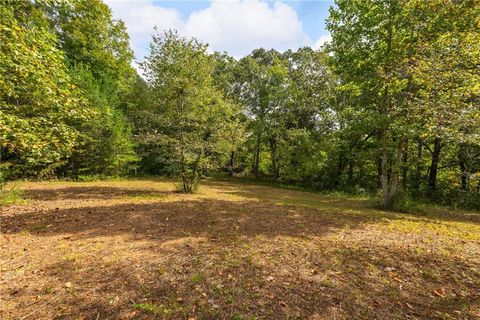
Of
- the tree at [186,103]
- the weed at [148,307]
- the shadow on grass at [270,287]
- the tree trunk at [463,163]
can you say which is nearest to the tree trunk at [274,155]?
the tree at [186,103]

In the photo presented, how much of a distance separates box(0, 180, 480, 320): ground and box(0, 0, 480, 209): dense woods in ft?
7.48

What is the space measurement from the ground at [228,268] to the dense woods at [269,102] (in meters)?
2.28

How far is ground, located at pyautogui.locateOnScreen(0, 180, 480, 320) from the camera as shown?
2.93m

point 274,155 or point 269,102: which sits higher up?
point 269,102

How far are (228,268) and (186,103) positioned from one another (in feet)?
27.2

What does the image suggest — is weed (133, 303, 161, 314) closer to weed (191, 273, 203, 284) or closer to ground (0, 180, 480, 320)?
ground (0, 180, 480, 320)

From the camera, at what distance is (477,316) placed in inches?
114

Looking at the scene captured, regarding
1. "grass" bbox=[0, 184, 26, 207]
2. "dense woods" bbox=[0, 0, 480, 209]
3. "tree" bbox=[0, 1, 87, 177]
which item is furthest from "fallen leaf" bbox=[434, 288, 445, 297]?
"grass" bbox=[0, 184, 26, 207]

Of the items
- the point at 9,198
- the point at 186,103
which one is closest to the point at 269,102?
the point at 186,103

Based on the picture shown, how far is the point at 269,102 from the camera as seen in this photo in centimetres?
2305

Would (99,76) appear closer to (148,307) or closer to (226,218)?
(226,218)

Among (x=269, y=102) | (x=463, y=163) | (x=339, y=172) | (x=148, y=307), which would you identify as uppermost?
(x=269, y=102)

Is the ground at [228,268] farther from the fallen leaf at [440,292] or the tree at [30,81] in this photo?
the tree at [30,81]

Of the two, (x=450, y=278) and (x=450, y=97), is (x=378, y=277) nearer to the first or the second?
(x=450, y=278)
